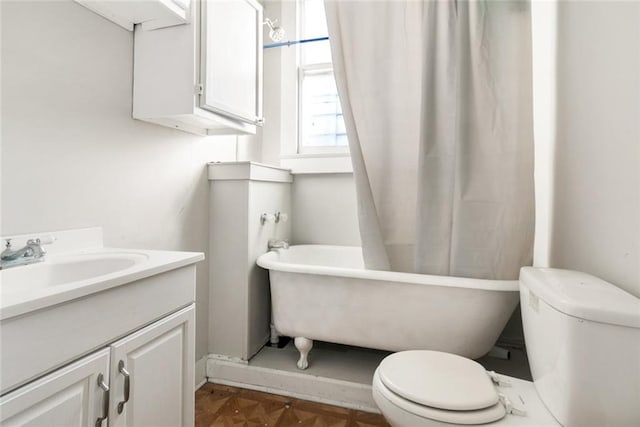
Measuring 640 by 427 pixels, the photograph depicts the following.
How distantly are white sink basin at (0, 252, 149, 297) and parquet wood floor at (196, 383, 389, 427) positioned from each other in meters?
0.93

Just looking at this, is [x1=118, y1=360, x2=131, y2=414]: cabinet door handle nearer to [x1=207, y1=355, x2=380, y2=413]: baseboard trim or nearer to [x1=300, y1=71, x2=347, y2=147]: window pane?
[x1=207, y1=355, x2=380, y2=413]: baseboard trim

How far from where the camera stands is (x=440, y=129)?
Answer: 155cm

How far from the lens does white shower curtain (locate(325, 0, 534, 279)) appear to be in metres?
1.46

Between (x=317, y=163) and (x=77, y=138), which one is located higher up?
(x=317, y=163)

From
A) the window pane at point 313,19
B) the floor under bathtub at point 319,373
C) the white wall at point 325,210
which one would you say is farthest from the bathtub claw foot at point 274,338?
the window pane at point 313,19

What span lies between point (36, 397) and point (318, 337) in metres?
1.26

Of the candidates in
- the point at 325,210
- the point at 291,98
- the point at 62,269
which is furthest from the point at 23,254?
the point at 291,98

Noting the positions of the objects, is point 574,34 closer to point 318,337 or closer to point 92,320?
point 318,337

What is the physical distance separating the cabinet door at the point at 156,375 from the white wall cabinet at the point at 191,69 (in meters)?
0.82

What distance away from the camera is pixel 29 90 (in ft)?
3.22

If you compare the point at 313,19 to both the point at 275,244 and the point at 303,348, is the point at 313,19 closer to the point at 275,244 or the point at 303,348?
the point at 275,244

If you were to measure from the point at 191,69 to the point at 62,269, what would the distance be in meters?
0.86

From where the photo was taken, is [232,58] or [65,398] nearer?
[65,398]

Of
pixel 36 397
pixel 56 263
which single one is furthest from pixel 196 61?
pixel 36 397
